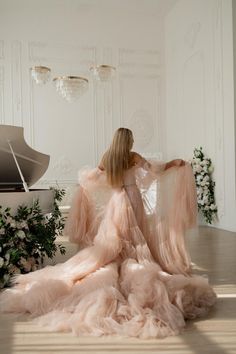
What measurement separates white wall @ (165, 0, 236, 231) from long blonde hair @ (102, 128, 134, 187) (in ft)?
12.0

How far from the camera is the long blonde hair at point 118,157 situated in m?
3.63

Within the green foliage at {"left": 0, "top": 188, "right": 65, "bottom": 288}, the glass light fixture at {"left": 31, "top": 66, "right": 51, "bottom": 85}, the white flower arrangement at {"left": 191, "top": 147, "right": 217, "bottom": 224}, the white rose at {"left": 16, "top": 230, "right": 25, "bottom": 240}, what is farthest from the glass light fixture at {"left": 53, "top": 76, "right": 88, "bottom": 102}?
the white rose at {"left": 16, "top": 230, "right": 25, "bottom": 240}

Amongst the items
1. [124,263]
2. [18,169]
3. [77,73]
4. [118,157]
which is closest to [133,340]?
[124,263]

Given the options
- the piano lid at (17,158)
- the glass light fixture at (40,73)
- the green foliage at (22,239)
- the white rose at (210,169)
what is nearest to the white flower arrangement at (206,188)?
the white rose at (210,169)

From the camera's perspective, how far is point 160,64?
958cm

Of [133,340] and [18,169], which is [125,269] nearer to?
[133,340]

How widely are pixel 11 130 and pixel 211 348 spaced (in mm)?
2980

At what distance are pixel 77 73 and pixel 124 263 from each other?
6.66 meters

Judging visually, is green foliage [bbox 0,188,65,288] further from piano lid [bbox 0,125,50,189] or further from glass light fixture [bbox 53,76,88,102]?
glass light fixture [bbox 53,76,88,102]

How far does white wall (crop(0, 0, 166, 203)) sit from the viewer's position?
355 inches

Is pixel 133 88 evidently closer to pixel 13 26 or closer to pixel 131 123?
pixel 131 123

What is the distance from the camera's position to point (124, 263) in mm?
3350

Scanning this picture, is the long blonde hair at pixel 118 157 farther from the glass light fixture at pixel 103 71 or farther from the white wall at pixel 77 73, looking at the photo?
the white wall at pixel 77 73

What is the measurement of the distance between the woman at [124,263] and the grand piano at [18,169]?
458 millimetres
